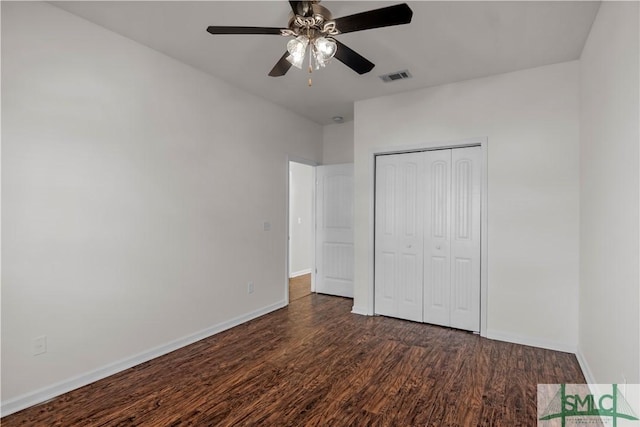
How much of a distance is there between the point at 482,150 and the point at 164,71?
3.22 m

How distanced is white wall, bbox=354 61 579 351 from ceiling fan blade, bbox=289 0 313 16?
227cm

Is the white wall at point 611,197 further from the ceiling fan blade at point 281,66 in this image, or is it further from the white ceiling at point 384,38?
the ceiling fan blade at point 281,66

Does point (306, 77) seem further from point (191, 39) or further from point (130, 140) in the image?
point (130, 140)

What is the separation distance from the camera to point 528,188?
3248 mm

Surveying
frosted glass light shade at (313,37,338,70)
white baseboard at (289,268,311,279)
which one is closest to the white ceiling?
frosted glass light shade at (313,37,338,70)

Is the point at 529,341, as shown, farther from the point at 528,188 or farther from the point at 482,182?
the point at 482,182

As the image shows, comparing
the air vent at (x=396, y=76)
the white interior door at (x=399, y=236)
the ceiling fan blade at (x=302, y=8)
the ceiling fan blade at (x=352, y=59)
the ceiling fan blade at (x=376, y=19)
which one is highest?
the air vent at (x=396, y=76)

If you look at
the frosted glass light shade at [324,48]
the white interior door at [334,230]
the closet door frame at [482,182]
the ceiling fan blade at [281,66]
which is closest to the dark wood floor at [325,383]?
the closet door frame at [482,182]

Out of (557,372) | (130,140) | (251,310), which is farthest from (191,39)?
(557,372)

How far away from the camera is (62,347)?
2.39m

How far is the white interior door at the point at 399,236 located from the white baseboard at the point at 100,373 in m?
1.82

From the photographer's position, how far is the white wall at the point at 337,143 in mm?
5195

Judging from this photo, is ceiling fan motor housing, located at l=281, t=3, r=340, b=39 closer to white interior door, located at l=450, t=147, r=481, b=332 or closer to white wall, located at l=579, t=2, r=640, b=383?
white wall, located at l=579, t=2, r=640, b=383

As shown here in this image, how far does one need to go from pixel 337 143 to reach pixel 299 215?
2.11 m
